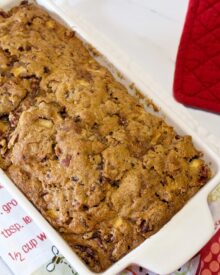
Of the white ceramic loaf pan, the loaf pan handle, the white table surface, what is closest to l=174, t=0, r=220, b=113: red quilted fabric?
the white table surface

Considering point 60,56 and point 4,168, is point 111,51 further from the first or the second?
point 4,168

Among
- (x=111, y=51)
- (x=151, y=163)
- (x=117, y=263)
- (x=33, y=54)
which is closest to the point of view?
(x=117, y=263)

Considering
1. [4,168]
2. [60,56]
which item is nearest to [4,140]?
[4,168]

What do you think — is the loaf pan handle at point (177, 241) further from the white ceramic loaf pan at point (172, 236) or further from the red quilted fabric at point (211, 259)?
the red quilted fabric at point (211, 259)

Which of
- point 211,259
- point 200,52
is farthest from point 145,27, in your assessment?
point 211,259

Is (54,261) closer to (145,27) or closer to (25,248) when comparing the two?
(25,248)
